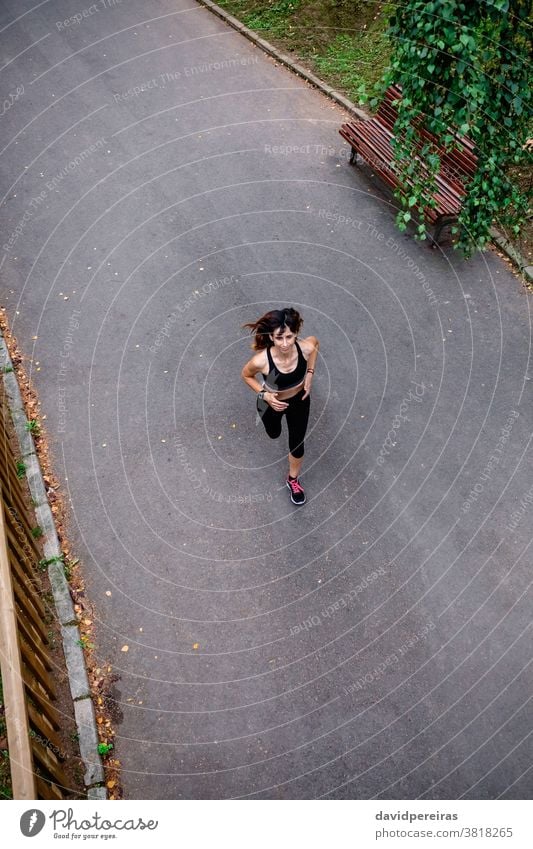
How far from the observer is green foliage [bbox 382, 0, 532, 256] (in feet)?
20.2

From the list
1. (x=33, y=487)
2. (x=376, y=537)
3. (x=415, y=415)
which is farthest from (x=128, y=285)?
(x=376, y=537)

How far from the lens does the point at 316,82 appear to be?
1177 cm

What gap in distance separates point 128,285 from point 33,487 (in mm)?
3276

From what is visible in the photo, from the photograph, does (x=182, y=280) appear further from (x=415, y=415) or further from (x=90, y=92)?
(x=90, y=92)

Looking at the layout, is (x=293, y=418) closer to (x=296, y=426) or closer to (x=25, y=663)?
(x=296, y=426)

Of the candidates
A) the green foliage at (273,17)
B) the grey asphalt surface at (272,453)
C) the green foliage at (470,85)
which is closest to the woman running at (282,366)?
the grey asphalt surface at (272,453)

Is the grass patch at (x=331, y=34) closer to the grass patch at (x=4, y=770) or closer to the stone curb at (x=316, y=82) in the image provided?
the stone curb at (x=316, y=82)

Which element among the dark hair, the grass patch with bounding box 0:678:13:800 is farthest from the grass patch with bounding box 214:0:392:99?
the grass patch with bounding box 0:678:13:800

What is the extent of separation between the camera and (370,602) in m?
6.21

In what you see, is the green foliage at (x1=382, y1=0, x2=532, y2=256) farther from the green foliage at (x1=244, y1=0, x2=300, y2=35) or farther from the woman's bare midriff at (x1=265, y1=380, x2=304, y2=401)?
the green foliage at (x1=244, y1=0, x2=300, y2=35)

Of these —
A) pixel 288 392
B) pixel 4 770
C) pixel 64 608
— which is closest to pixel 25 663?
pixel 4 770

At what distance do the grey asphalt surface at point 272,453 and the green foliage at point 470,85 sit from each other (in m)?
1.18

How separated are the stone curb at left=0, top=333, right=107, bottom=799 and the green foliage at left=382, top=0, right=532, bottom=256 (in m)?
4.97

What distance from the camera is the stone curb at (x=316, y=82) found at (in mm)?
8922
